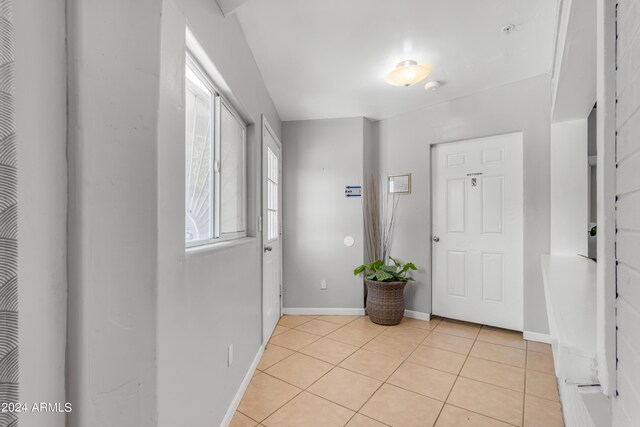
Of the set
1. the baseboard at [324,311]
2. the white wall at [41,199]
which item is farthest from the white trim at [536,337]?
the white wall at [41,199]

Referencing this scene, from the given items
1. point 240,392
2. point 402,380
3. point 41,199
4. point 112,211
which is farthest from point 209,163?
point 402,380

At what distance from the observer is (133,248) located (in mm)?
779

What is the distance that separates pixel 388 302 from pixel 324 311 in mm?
842

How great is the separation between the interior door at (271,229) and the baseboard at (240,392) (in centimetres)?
28

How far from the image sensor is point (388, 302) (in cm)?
312

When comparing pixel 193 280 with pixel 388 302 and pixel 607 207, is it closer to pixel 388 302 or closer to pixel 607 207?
pixel 607 207

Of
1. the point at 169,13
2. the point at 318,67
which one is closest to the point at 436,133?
the point at 318,67

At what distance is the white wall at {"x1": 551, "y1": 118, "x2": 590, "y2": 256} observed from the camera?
2.33m

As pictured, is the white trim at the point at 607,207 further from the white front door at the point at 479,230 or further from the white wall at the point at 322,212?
the white wall at the point at 322,212

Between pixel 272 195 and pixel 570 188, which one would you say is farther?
pixel 272 195

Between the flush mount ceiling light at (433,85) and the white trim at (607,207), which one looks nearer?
the white trim at (607,207)

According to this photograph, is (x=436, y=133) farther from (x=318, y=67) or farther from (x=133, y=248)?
(x=133, y=248)

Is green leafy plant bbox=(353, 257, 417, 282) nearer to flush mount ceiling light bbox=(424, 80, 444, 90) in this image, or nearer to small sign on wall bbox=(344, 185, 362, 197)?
small sign on wall bbox=(344, 185, 362, 197)

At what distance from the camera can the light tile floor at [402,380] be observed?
1.68m
